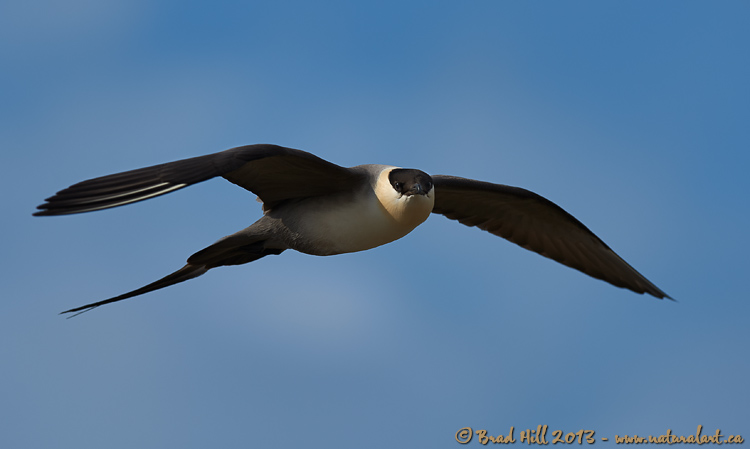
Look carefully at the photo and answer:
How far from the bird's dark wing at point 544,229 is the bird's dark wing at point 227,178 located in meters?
2.25

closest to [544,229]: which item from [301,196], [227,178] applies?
[301,196]

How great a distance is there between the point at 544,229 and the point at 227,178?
178 inches

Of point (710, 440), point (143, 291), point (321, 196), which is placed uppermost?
point (321, 196)

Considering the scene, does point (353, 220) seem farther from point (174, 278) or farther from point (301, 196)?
point (174, 278)

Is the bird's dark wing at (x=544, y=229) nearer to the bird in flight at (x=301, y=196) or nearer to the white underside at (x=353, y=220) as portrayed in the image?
the bird in flight at (x=301, y=196)

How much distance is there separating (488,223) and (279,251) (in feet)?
10.3

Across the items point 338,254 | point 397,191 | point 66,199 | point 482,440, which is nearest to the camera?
point 66,199

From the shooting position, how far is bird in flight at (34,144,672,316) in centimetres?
771

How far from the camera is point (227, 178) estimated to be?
30.6ft

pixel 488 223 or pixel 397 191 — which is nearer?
pixel 397 191

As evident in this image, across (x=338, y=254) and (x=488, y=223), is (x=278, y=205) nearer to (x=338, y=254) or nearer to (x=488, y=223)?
(x=338, y=254)

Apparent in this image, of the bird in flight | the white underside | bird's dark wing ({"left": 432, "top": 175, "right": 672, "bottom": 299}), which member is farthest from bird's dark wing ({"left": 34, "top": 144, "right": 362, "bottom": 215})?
bird's dark wing ({"left": 432, "top": 175, "right": 672, "bottom": 299})

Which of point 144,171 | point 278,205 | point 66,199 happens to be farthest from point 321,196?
point 66,199

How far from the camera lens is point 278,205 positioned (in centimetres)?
979
